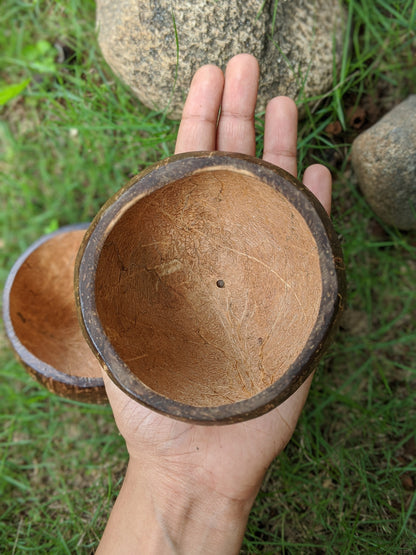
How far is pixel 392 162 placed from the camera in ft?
6.93

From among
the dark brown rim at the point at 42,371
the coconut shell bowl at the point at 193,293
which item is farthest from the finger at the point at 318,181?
the dark brown rim at the point at 42,371

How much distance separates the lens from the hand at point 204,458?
5.83 ft

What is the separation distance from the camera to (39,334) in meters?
2.27

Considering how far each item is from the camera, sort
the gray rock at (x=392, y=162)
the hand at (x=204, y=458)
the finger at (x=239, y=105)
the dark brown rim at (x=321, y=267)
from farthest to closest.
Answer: the gray rock at (x=392, y=162) → the finger at (x=239, y=105) → the hand at (x=204, y=458) → the dark brown rim at (x=321, y=267)

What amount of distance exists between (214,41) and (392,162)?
873 millimetres

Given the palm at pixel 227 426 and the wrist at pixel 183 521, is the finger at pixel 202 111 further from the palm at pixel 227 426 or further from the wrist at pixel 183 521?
the wrist at pixel 183 521

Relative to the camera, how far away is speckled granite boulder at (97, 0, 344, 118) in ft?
6.54

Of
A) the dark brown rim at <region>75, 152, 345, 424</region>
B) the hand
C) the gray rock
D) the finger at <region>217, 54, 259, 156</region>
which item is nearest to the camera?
the dark brown rim at <region>75, 152, 345, 424</region>

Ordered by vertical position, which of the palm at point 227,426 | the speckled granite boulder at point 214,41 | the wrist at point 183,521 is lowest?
the wrist at point 183,521

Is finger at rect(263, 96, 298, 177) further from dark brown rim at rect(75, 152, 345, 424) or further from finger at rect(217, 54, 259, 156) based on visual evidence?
dark brown rim at rect(75, 152, 345, 424)

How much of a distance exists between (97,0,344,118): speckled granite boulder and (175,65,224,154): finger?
177 millimetres

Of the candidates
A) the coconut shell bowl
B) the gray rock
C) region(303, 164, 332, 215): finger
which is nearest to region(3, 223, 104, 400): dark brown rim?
the coconut shell bowl

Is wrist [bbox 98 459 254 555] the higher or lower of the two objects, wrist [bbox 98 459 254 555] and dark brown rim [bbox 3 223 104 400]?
the lower

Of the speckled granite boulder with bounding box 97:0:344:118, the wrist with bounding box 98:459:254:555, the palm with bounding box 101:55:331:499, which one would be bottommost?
the wrist with bounding box 98:459:254:555
